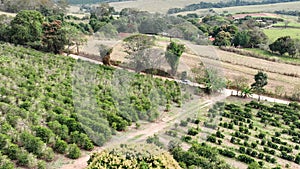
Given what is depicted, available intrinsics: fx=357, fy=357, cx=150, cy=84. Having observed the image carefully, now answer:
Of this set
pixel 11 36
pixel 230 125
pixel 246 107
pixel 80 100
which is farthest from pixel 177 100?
pixel 11 36

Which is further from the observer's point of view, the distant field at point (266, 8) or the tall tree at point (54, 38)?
the distant field at point (266, 8)

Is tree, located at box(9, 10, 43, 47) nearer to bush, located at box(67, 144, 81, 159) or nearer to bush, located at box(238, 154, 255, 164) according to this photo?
bush, located at box(67, 144, 81, 159)

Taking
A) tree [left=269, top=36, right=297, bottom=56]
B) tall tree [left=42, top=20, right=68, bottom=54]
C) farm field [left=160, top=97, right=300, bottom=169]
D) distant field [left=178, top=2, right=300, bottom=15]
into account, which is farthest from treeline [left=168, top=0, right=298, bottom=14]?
farm field [left=160, top=97, right=300, bottom=169]

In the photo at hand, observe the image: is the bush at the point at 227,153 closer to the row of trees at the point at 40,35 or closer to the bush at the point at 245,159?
the bush at the point at 245,159

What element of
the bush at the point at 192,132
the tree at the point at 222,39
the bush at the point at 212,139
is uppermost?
the tree at the point at 222,39

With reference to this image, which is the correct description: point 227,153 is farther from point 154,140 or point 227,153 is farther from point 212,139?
point 154,140

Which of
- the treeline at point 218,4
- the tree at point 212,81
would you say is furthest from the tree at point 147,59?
the treeline at point 218,4

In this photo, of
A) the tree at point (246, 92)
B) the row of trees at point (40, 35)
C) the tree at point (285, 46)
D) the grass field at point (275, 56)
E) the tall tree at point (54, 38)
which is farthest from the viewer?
the tree at point (285, 46)

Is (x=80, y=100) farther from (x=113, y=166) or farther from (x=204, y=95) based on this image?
(x=204, y=95)
